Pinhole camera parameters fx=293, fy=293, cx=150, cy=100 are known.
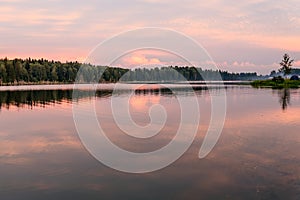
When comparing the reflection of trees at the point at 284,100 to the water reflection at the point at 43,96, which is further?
the water reflection at the point at 43,96

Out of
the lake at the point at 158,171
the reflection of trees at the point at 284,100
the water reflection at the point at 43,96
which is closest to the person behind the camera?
the lake at the point at 158,171

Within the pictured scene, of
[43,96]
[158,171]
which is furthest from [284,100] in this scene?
[43,96]

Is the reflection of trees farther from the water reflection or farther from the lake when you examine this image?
the water reflection

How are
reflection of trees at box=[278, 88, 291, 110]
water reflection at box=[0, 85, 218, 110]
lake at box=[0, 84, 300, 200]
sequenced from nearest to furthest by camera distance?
1. lake at box=[0, 84, 300, 200]
2. reflection of trees at box=[278, 88, 291, 110]
3. water reflection at box=[0, 85, 218, 110]

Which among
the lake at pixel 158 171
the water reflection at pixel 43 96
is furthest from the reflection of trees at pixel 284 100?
the water reflection at pixel 43 96

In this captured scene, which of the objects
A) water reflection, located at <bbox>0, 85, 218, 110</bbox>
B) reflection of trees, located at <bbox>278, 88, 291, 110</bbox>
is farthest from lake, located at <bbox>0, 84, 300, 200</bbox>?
water reflection, located at <bbox>0, 85, 218, 110</bbox>

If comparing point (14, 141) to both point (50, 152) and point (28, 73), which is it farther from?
point (28, 73)

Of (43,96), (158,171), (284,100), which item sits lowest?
(158,171)

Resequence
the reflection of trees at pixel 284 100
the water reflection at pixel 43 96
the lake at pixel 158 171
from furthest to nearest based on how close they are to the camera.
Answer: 1. the water reflection at pixel 43 96
2. the reflection of trees at pixel 284 100
3. the lake at pixel 158 171

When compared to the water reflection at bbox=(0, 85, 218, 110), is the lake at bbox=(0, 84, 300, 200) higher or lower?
lower

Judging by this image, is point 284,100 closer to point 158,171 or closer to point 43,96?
Answer: point 158,171

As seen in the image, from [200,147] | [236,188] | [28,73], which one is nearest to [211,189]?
[236,188]

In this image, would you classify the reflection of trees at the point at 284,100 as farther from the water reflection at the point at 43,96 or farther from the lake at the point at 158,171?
the water reflection at the point at 43,96

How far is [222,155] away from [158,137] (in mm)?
6788
